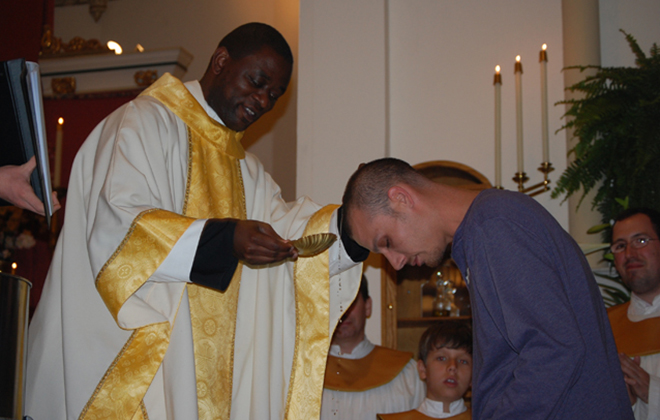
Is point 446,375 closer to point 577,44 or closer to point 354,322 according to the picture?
point 354,322

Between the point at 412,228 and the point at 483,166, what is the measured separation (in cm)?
281

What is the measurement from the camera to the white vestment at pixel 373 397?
4137 millimetres

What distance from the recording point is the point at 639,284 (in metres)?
3.84

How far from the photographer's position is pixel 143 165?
2.64 m

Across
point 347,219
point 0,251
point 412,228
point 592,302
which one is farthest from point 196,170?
point 0,251

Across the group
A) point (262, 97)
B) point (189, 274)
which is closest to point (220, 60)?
point (262, 97)

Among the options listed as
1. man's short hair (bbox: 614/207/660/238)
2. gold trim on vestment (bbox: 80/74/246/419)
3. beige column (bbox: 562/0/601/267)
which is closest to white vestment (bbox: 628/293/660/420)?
man's short hair (bbox: 614/207/660/238)

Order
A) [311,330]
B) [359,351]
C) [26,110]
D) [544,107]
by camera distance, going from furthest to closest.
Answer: [544,107]
[359,351]
[311,330]
[26,110]

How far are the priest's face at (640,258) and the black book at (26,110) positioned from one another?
3.00 m

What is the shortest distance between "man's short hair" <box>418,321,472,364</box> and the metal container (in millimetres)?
2563

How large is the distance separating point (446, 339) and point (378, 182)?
1.87 m

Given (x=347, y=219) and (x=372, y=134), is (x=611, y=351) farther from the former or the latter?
(x=372, y=134)

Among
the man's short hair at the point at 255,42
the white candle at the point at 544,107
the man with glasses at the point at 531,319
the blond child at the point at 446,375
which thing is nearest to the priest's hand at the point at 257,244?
the man with glasses at the point at 531,319

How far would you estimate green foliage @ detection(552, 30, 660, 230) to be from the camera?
13.9 feet
